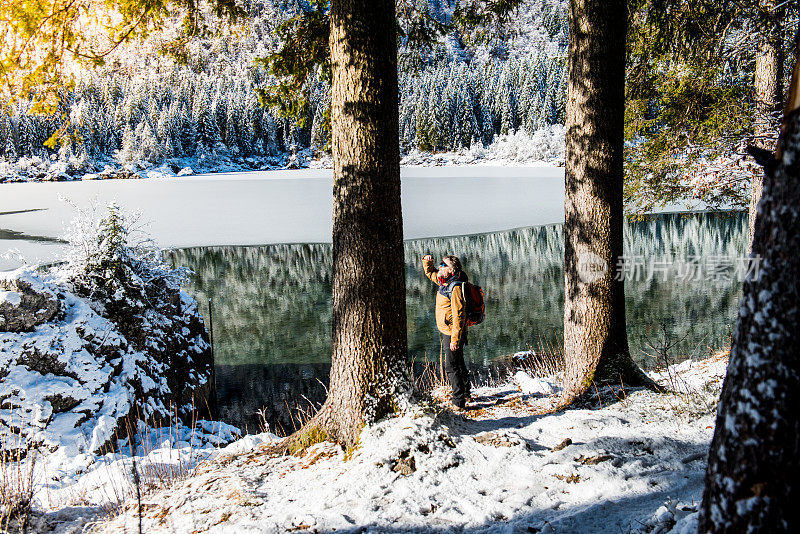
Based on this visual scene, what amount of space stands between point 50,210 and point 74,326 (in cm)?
2670

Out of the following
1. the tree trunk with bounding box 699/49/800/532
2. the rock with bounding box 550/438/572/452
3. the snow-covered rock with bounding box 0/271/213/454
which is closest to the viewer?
the tree trunk with bounding box 699/49/800/532

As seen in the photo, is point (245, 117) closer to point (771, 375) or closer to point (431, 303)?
point (431, 303)

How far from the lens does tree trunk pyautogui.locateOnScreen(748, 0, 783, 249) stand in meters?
5.91

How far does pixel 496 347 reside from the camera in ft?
38.0

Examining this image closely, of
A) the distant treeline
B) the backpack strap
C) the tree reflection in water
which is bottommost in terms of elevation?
the tree reflection in water

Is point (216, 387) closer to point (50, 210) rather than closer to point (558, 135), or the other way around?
point (50, 210)

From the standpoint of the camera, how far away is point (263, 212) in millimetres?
27969

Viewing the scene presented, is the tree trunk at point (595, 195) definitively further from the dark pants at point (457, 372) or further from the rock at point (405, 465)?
the rock at point (405, 465)

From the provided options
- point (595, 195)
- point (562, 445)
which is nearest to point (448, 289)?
point (595, 195)

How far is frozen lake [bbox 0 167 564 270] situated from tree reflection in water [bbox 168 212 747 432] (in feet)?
2.42

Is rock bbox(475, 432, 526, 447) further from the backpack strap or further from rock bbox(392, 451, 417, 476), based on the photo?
the backpack strap

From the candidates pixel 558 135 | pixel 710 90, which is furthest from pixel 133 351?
pixel 558 135

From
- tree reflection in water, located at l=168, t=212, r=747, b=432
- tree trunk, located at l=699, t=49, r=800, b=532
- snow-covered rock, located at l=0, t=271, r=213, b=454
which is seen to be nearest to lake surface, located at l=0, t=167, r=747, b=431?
tree reflection in water, located at l=168, t=212, r=747, b=432

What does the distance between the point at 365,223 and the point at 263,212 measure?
83.8 ft
